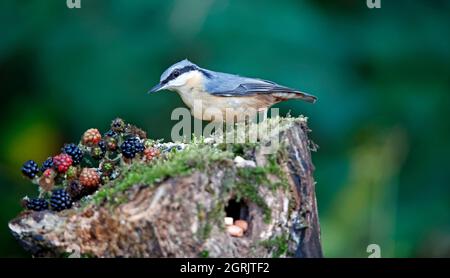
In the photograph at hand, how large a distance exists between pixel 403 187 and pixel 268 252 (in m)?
3.04

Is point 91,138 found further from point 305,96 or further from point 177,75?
point 305,96

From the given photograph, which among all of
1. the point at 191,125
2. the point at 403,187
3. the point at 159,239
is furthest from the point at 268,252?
the point at 403,187

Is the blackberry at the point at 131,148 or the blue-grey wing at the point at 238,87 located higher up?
the blue-grey wing at the point at 238,87

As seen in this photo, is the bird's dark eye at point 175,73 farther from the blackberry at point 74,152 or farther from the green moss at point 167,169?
the green moss at point 167,169

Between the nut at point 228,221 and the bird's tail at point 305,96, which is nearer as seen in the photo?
the nut at point 228,221

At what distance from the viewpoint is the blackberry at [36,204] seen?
13.7 feet

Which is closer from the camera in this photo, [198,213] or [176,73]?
[198,213]

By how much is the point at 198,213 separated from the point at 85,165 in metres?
1.28

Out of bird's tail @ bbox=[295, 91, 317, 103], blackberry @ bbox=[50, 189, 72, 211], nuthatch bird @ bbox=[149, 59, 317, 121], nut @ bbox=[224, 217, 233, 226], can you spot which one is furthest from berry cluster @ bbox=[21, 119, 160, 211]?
bird's tail @ bbox=[295, 91, 317, 103]

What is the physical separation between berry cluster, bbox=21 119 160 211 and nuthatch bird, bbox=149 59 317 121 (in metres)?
1.12

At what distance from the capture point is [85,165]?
4844mm

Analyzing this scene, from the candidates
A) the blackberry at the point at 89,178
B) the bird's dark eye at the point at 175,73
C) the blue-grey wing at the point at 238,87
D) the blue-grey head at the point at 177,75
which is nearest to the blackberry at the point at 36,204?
the blackberry at the point at 89,178

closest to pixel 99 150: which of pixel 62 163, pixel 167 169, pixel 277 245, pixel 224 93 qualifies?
pixel 62 163
